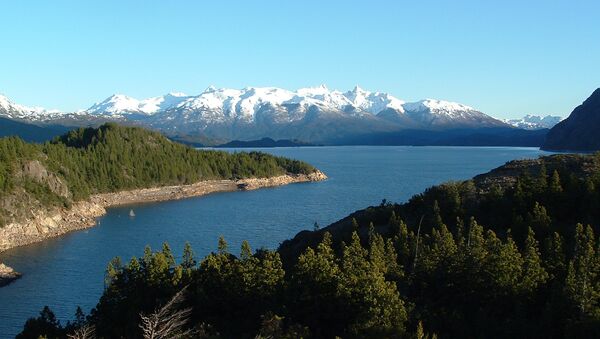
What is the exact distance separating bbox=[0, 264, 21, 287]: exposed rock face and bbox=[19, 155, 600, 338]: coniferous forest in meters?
19.5

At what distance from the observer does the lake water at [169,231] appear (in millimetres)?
53750

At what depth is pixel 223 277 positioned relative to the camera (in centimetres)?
3672

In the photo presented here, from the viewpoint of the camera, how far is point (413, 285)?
112 ft

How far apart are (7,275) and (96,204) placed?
47029 millimetres

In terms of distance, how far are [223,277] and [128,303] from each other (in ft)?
22.3

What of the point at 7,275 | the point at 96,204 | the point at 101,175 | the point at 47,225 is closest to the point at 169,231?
the point at 47,225

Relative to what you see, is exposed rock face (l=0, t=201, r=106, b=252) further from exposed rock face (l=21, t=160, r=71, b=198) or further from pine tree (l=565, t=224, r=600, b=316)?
pine tree (l=565, t=224, r=600, b=316)

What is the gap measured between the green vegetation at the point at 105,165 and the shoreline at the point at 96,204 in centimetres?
188

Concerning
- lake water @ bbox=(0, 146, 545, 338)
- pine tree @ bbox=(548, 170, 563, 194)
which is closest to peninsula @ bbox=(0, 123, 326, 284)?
lake water @ bbox=(0, 146, 545, 338)

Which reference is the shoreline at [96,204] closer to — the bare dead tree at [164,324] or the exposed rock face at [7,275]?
the exposed rock face at [7,275]

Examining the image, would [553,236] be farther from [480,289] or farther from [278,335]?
[278,335]

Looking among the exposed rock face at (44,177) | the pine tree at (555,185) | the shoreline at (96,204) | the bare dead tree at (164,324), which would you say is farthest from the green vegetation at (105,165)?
the pine tree at (555,185)

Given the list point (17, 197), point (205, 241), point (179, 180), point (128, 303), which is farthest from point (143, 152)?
point (128, 303)

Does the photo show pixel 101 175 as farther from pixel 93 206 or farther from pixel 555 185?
pixel 555 185
